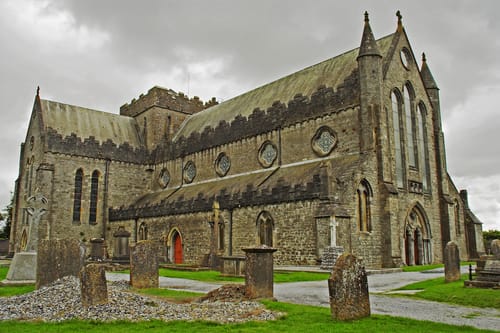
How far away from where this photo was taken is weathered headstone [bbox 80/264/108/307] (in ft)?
31.7

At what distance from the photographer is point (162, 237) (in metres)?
30.9

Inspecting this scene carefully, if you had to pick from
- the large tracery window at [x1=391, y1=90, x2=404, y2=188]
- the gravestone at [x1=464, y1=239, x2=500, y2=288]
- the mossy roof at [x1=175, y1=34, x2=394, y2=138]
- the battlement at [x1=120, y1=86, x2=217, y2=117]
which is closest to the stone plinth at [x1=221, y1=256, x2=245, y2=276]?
the gravestone at [x1=464, y1=239, x2=500, y2=288]

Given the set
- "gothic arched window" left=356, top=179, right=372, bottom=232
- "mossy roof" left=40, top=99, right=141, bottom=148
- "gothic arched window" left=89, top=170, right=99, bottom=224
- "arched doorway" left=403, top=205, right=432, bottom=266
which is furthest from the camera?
"mossy roof" left=40, top=99, right=141, bottom=148

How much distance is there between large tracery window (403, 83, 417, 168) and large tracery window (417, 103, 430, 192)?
1.56 ft

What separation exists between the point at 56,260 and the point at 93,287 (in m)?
3.87

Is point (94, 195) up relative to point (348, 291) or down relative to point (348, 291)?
up

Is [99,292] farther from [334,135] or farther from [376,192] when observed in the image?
[334,135]

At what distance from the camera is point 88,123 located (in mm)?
39188

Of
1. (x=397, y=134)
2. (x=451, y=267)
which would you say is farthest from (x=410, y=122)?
(x=451, y=267)

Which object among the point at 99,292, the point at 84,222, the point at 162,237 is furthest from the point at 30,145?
the point at 99,292

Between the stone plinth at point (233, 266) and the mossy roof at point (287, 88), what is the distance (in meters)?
12.6

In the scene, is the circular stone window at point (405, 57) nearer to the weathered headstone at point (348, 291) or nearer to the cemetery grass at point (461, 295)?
the cemetery grass at point (461, 295)

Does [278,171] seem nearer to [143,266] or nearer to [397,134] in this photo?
[397,134]

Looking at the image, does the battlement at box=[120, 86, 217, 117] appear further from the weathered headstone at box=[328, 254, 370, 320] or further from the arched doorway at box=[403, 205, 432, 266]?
the weathered headstone at box=[328, 254, 370, 320]
